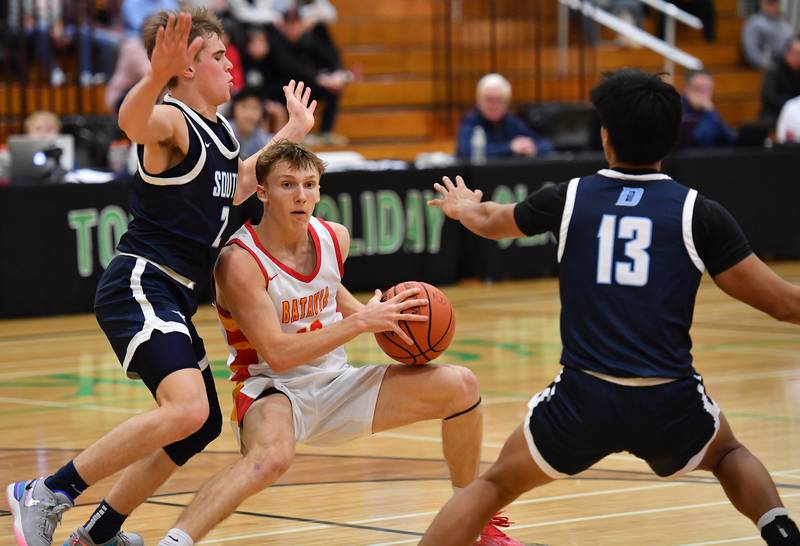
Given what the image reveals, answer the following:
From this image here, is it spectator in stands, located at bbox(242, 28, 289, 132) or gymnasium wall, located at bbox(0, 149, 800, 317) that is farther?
spectator in stands, located at bbox(242, 28, 289, 132)

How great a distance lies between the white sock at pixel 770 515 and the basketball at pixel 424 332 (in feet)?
4.29

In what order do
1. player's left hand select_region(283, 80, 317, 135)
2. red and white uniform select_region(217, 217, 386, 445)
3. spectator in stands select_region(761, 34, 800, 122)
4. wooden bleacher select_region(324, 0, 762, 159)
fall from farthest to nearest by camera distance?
wooden bleacher select_region(324, 0, 762, 159)
spectator in stands select_region(761, 34, 800, 122)
player's left hand select_region(283, 80, 317, 135)
red and white uniform select_region(217, 217, 386, 445)

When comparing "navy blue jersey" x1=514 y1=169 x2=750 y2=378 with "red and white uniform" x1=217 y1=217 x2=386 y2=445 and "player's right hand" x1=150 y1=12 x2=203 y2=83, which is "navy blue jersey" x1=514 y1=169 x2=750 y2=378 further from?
"player's right hand" x1=150 y1=12 x2=203 y2=83

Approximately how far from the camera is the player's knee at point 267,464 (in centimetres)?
486

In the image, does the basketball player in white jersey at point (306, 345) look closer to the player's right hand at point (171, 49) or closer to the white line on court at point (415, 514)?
the white line on court at point (415, 514)

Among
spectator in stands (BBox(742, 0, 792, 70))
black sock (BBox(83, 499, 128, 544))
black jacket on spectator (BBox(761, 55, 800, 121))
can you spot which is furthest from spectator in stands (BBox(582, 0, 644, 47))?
black sock (BBox(83, 499, 128, 544))

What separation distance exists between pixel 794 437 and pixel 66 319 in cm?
646

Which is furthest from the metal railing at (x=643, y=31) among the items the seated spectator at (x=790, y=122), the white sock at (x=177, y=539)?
the white sock at (x=177, y=539)

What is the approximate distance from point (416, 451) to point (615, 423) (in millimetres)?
2936

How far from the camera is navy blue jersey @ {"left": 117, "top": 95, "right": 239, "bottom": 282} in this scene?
5180 millimetres

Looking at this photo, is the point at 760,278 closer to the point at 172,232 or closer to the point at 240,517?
the point at 172,232

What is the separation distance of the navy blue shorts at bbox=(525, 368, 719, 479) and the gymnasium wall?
294 inches

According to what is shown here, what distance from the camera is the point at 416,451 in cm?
714

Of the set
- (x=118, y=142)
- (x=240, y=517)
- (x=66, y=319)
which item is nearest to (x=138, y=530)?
(x=240, y=517)
